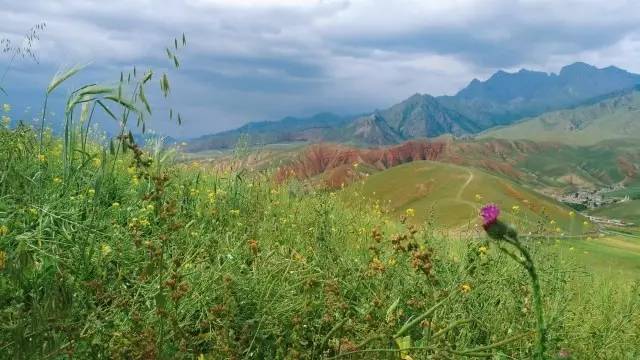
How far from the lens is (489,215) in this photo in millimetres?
3180

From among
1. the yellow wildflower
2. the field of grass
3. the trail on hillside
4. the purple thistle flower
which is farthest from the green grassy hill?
the purple thistle flower

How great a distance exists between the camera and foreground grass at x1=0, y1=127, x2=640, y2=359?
15.2ft

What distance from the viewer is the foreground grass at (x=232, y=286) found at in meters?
4.64

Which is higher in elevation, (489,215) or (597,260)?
(489,215)

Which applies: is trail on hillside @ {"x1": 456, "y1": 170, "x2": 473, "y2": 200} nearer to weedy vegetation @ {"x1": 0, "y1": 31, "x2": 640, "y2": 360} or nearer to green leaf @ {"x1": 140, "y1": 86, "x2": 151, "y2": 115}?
weedy vegetation @ {"x1": 0, "y1": 31, "x2": 640, "y2": 360}

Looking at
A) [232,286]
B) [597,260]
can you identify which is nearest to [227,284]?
[232,286]

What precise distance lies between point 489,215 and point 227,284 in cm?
312

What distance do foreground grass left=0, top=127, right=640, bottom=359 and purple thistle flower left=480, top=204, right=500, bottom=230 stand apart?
2.75 feet

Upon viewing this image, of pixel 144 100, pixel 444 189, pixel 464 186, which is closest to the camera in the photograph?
pixel 144 100

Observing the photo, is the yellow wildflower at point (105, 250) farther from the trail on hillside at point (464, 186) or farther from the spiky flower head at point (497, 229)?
the trail on hillside at point (464, 186)

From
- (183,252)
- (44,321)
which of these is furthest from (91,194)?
(44,321)

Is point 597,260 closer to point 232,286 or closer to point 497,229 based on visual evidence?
point 232,286

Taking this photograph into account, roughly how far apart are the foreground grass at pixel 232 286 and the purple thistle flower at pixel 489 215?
84 cm

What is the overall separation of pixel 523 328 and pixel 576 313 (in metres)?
1.55
